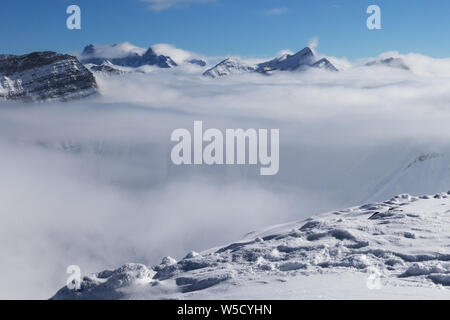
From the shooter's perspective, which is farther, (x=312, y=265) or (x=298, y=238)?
(x=298, y=238)

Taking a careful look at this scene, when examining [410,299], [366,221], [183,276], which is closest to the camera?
[410,299]

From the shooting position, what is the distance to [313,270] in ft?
62.8

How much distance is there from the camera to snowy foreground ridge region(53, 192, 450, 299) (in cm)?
1667

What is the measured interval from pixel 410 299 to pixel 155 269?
1113 centimetres

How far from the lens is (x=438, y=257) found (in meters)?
19.9

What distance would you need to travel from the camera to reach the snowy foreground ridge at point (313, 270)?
1667cm

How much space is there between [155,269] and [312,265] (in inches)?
270

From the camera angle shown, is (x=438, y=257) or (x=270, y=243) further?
(x=270, y=243)
